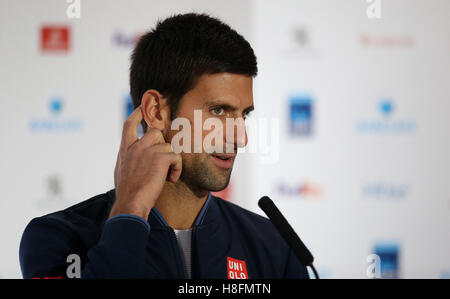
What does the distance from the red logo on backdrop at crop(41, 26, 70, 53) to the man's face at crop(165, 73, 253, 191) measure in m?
1.89

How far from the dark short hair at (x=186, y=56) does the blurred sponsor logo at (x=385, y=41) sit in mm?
1835

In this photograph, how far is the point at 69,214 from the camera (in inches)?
54.8

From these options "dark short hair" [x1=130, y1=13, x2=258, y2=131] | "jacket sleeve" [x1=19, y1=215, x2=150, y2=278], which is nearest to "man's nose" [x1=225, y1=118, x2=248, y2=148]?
"dark short hair" [x1=130, y1=13, x2=258, y2=131]

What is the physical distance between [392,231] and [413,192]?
0.95ft

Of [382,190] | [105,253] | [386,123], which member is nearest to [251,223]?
[105,253]

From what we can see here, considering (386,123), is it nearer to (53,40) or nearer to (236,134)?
(236,134)

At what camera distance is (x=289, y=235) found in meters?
1.05

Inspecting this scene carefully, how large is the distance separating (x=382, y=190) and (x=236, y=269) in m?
1.85

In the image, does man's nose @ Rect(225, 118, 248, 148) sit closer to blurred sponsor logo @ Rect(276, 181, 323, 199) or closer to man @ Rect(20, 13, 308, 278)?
man @ Rect(20, 13, 308, 278)

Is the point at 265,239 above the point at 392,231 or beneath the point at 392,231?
above

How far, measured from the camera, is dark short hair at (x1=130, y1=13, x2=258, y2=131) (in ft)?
4.66

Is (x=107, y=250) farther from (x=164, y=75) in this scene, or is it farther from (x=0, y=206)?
(x=0, y=206)

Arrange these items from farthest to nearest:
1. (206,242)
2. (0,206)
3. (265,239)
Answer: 1. (0,206)
2. (265,239)
3. (206,242)
